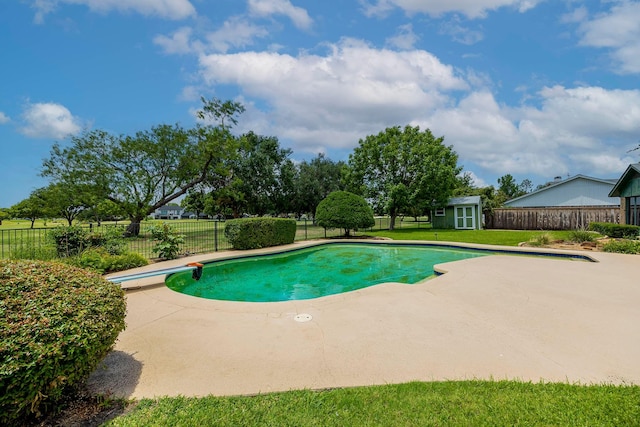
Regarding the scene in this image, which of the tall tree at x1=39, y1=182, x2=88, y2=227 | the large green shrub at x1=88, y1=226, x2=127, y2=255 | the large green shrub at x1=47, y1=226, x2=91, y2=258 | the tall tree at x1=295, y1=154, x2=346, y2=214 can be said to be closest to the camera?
the large green shrub at x1=47, y1=226, x2=91, y2=258

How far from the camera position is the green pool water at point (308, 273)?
6.94 metres

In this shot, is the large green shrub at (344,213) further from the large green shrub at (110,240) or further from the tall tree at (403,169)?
the large green shrub at (110,240)

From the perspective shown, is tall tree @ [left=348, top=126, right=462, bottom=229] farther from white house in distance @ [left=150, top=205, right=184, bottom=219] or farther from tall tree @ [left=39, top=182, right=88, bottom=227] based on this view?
white house in distance @ [left=150, top=205, right=184, bottom=219]

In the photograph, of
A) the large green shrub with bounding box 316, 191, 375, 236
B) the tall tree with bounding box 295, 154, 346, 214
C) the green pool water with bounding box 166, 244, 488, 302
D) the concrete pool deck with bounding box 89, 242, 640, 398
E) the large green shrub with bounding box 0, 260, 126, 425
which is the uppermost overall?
the tall tree with bounding box 295, 154, 346, 214

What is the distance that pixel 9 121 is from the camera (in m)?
13.6

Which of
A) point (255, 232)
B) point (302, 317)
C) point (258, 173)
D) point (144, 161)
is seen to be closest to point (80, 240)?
point (255, 232)

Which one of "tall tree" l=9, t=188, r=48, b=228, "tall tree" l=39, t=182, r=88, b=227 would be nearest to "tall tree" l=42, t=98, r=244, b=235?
"tall tree" l=39, t=182, r=88, b=227

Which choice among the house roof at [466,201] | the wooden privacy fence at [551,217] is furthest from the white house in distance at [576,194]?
the house roof at [466,201]

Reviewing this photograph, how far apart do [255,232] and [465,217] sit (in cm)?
1716

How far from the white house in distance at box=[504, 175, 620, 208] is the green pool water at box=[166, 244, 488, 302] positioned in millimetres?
18712

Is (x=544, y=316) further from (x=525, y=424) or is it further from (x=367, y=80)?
(x=367, y=80)

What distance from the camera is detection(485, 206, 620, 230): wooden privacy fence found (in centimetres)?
1872

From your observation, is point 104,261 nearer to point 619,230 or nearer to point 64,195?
point 64,195

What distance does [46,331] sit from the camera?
5.91ft
